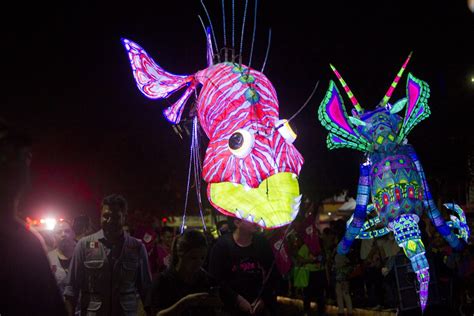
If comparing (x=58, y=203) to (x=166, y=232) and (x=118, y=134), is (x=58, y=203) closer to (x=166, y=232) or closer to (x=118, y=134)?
(x=118, y=134)

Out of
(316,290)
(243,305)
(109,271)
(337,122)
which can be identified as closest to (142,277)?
(109,271)

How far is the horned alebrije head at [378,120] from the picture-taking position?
8.11 m

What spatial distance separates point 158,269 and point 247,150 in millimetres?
1704

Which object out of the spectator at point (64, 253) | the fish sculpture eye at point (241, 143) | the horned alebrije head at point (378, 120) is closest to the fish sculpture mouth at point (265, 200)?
the fish sculpture eye at point (241, 143)

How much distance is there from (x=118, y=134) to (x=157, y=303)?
18986 millimetres

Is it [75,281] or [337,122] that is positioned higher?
[337,122]

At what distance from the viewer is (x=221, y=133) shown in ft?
22.6

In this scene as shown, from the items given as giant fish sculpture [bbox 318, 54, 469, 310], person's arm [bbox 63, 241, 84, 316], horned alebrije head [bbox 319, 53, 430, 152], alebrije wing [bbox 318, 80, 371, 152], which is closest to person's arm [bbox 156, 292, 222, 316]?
person's arm [bbox 63, 241, 84, 316]

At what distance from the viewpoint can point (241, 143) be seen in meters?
6.55

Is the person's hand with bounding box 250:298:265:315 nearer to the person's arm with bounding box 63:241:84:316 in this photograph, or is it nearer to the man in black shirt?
the man in black shirt

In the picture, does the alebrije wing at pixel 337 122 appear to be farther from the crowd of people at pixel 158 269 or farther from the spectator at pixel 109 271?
the spectator at pixel 109 271

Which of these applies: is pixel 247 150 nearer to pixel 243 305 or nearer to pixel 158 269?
pixel 158 269

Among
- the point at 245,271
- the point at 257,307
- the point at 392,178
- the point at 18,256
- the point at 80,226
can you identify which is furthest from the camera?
the point at 392,178

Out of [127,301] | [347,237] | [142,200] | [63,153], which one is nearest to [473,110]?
[347,237]
